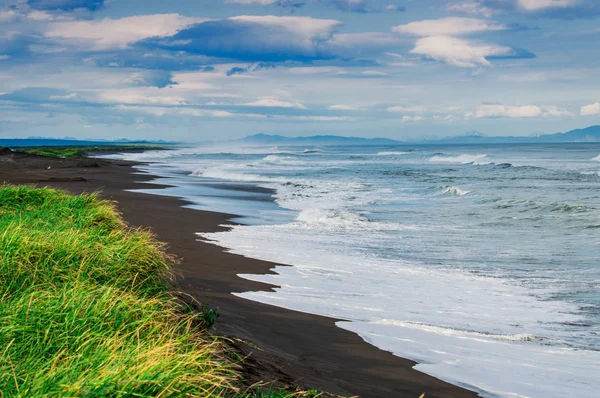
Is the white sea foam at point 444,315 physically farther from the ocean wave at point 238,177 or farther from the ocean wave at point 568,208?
the ocean wave at point 238,177

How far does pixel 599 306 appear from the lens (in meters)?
8.76

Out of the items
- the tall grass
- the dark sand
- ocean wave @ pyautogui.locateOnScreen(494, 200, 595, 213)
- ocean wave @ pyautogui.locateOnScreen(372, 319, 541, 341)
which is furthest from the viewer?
ocean wave @ pyautogui.locateOnScreen(494, 200, 595, 213)

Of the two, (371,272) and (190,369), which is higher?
(190,369)

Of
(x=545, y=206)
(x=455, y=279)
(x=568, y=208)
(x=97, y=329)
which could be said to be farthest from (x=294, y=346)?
(x=545, y=206)

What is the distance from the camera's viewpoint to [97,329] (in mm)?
4375

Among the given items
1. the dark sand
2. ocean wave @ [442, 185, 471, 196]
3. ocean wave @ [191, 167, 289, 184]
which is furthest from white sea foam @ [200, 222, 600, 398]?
ocean wave @ [191, 167, 289, 184]

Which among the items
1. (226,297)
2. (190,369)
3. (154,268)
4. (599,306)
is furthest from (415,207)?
(190,369)

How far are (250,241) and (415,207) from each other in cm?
992

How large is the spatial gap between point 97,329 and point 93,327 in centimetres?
5

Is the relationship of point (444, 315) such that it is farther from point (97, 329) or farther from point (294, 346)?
point (97, 329)

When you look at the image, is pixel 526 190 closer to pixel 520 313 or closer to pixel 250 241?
pixel 250 241

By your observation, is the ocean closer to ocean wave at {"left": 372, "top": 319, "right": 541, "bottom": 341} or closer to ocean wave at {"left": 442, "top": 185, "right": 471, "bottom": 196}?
ocean wave at {"left": 372, "top": 319, "right": 541, "bottom": 341}

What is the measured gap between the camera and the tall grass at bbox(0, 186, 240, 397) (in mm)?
3326

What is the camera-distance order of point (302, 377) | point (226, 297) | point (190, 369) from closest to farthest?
1. point (190, 369)
2. point (302, 377)
3. point (226, 297)
